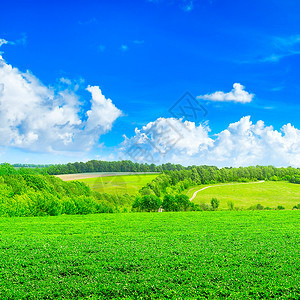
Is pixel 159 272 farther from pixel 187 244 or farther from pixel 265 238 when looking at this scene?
pixel 265 238

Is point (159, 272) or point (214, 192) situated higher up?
point (159, 272)

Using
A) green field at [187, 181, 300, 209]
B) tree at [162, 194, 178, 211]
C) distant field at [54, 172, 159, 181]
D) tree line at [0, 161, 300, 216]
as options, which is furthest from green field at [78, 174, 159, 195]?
green field at [187, 181, 300, 209]

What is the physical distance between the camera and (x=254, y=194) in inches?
4850

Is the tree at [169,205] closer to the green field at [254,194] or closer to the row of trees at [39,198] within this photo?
the row of trees at [39,198]

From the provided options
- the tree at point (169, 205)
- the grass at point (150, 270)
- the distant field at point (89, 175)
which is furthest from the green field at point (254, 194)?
the grass at point (150, 270)

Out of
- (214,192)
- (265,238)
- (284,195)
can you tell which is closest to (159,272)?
(265,238)

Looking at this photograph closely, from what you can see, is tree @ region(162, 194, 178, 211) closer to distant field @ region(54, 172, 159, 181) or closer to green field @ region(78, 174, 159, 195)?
green field @ region(78, 174, 159, 195)

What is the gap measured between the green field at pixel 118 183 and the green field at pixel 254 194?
2944 centimetres

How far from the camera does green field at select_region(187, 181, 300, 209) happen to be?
105500 mm

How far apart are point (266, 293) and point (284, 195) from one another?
132m

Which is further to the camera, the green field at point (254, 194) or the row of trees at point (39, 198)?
the green field at point (254, 194)

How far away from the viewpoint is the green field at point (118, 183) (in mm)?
73775

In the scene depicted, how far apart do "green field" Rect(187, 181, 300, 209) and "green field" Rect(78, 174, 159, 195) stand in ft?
96.6

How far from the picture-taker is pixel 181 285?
31.9ft
